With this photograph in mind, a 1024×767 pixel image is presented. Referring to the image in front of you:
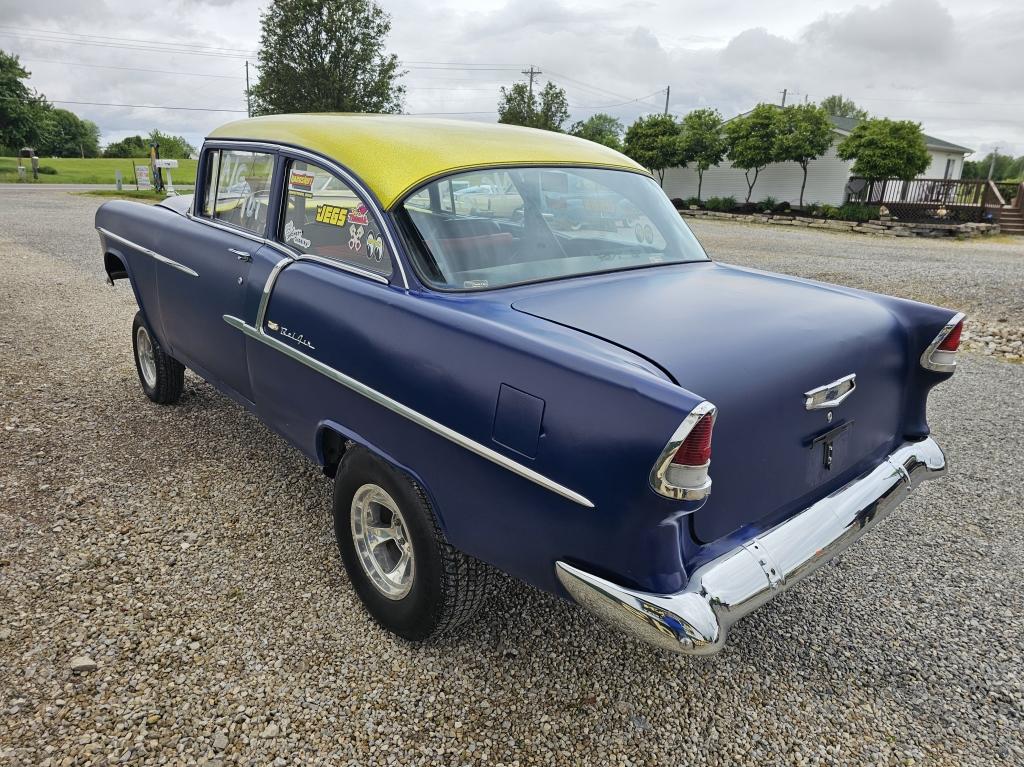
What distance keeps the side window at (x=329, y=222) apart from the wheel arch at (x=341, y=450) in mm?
606

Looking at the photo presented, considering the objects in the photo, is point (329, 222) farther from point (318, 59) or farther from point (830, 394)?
point (318, 59)

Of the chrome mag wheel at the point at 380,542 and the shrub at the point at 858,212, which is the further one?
the shrub at the point at 858,212

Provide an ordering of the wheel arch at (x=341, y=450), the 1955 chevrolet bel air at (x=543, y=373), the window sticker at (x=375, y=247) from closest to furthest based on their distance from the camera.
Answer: the 1955 chevrolet bel air at (x=543, y=373) < the wheel arch at (x=341, y=450) < the window sticker at (x=375, y=247)

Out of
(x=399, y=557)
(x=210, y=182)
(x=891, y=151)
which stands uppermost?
(x=891, y=151)

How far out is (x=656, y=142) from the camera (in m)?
31.4

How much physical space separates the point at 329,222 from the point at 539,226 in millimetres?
863

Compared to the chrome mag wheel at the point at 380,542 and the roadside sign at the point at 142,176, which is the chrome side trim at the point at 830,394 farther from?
the roadside sign at the point at 142,176

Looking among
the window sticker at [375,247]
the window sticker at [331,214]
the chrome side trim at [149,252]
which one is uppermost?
the window sticker at [331,214]

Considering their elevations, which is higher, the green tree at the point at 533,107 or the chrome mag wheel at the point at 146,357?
the green tree at the point at 533,107

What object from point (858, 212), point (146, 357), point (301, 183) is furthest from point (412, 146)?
point (858, 212)

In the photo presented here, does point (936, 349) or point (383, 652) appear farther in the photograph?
point (936, 349)

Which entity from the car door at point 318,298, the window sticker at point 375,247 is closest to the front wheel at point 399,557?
the car door at point 318,298

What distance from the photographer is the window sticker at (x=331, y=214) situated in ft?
8.90

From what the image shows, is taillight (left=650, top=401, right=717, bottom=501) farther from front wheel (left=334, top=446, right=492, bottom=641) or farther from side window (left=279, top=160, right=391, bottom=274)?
side window (left=279, top=160, right=391, bottom=274)
